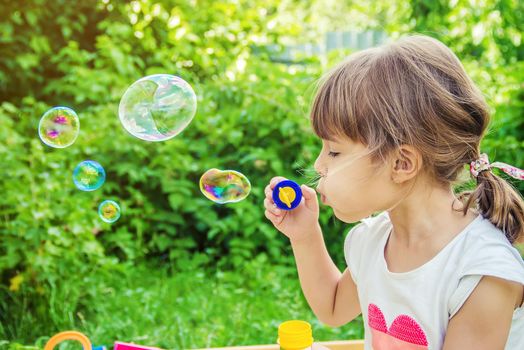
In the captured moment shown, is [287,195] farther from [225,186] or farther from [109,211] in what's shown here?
[109,211]

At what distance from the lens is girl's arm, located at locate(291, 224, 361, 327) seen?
166cm

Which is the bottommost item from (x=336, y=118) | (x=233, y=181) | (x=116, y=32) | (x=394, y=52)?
(x=233, y=181)

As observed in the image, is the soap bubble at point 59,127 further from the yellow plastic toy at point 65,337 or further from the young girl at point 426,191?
the young girl at point 426,191

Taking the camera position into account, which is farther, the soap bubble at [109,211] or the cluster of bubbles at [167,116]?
the soap bubble at [109,211]

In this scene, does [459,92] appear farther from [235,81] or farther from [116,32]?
[116,32]

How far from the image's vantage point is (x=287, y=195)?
1.53 meters

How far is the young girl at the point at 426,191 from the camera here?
1279mm

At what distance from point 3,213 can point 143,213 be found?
3.01 ft

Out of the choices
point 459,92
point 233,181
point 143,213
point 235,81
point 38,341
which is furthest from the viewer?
point 235,81

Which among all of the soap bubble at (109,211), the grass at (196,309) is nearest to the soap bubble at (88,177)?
the soap bubble at (109,211)

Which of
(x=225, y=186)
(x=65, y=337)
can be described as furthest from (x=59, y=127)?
(x=65, y=337)

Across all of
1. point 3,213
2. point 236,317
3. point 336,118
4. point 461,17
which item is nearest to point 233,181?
point 336,118

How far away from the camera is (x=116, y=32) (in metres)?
4.26

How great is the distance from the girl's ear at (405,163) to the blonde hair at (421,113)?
0.01 meters
